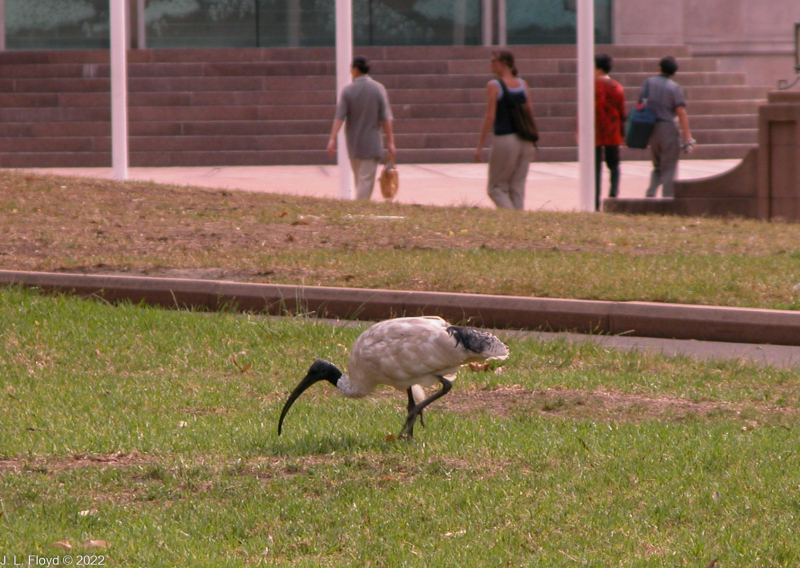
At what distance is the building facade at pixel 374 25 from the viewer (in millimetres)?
28016

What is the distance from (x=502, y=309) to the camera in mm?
8070

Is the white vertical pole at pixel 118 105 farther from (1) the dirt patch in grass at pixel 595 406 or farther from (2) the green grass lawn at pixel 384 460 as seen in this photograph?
(1) the dirt patch in grass at pixel 595 406

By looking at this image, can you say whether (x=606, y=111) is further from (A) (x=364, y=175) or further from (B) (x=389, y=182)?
(A) (x=364, y=175)

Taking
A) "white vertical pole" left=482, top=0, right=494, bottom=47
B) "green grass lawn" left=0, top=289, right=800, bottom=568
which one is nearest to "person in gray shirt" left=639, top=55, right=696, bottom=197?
"green grass lawn" left=0, top=289, right=800, bottom=568

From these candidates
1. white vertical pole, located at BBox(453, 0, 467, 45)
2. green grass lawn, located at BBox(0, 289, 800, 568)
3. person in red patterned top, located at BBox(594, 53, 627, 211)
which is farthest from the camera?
white vertical pole, located at BBox(453, 0, 467, 45)

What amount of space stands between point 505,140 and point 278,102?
12439 mm

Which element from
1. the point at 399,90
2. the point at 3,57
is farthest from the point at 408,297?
the point at 3,57

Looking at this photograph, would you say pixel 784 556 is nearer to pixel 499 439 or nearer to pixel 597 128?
pixel 499 439

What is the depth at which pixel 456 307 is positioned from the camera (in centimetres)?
808

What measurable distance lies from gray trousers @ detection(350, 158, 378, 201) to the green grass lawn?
7.15 meters

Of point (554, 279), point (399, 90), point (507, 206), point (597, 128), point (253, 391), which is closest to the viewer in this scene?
point (253, 391)

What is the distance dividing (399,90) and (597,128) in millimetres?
9977

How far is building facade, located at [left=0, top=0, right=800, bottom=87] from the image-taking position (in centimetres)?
2802

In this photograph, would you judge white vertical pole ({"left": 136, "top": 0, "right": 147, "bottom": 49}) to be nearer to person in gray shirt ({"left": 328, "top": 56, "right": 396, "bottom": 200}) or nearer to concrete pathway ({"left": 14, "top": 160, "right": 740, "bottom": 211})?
concrete pathway ({"left": 14, "top": 160, "right": 740, "bottom": 211})
